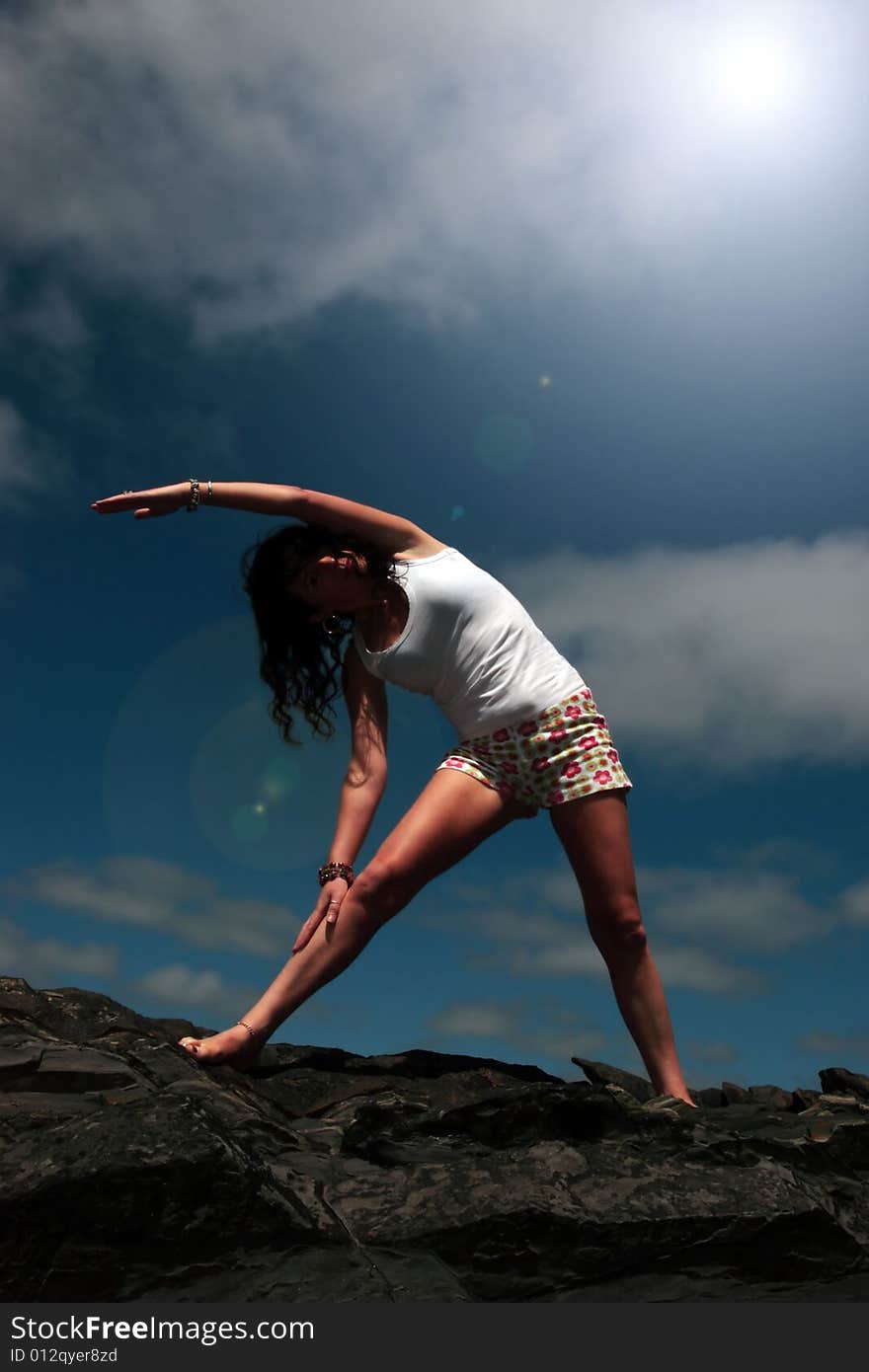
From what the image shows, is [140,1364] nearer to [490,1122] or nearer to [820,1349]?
[490,1122]

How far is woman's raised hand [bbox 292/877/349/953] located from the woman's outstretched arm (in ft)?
4.65

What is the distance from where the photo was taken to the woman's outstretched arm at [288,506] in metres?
4.07

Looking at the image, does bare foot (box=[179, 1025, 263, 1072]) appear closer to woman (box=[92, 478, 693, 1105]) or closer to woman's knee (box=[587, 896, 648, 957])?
woman (box=[92, 478, 693, 1105])

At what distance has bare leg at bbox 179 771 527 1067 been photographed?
12.9 ft

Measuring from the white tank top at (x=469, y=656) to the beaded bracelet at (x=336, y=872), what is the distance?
0.72 meters

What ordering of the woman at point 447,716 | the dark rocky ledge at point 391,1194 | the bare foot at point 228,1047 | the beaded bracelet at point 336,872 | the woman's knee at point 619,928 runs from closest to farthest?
1. the dark rocky ledge at point 391,1194
2. the bare foot at point 228,1047
3. the woman at point 447,716
4. the beaded bracelet at point 336,872
5. the woman's knee at point 619,928

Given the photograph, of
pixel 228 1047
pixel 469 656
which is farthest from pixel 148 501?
pixel 228 1047

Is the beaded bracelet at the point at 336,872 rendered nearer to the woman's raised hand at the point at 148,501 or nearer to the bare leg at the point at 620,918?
the bare leg at the point at 620,918

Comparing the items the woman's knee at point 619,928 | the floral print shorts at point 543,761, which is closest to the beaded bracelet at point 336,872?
the floral print shorts at point 543,761

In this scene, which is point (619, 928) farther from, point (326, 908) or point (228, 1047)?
point (228, 1047)

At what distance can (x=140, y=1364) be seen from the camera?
8.03 feet

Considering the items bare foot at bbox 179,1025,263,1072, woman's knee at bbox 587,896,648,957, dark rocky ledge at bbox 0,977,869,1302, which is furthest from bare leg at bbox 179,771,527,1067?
woman's knee at bbox 587,896,648,957

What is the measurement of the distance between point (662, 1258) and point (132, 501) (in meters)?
3.19

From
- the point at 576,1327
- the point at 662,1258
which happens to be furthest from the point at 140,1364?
the point at 662,1258
